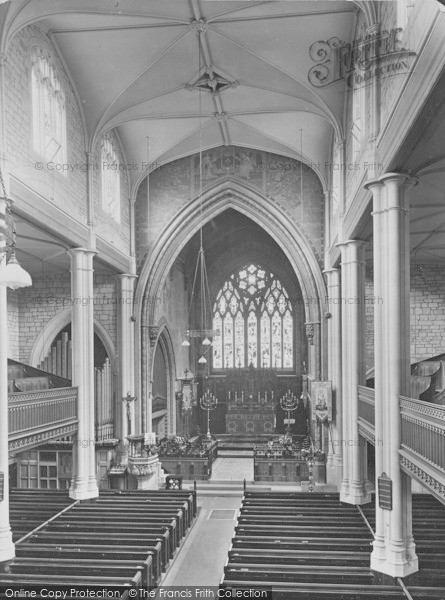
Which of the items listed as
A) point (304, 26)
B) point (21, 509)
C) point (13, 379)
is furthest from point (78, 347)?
point (304, 26)

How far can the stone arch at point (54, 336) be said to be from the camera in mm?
22578

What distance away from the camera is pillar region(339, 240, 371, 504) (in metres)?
15.8

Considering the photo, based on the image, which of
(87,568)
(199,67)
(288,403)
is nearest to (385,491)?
(87,568)

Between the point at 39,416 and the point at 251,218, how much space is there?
11947 millimetres

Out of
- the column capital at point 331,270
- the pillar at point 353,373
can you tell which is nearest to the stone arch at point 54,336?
the column capital at point 331,270

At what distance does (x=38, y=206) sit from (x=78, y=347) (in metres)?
4.54

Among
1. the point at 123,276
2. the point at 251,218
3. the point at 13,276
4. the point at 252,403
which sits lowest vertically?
the point at 252,403

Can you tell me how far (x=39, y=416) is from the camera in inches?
560

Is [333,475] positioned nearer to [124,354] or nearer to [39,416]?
[124,354]

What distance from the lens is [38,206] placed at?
1412 cm

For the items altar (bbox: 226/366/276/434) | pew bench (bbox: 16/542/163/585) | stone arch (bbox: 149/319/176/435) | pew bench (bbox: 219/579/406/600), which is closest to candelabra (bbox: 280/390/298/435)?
altar (bbox: 226/366/276/434)

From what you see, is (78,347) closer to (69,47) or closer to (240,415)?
(69,47)

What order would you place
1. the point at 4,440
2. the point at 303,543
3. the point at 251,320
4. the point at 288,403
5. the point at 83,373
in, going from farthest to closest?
the point at 251,320, the point at 288,403, the point at 83,373, the point at 303,543, the point at 4,440

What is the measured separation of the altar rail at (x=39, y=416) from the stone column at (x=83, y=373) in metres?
0.35
